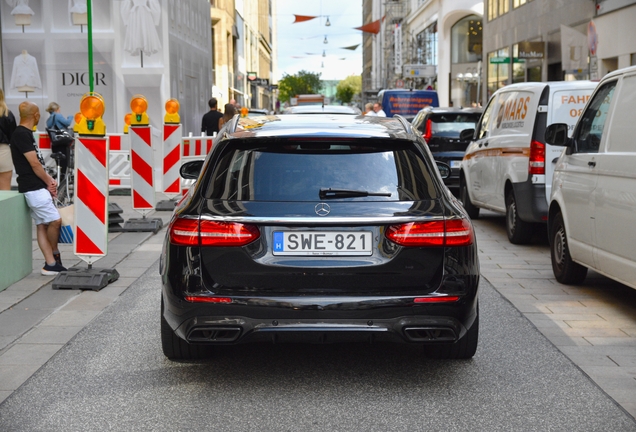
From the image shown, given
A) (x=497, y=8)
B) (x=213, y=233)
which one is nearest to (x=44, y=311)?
(x=213, y=233)

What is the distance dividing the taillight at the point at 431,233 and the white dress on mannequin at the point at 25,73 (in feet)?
60.9

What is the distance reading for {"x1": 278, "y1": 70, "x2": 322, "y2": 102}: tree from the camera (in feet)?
494

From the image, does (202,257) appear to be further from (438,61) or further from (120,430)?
(438,61)

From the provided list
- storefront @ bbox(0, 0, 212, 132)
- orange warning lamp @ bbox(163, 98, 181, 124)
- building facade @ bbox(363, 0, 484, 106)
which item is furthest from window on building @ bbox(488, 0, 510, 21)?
orange warning lamp @ bbox(163, 98, 181, 124)

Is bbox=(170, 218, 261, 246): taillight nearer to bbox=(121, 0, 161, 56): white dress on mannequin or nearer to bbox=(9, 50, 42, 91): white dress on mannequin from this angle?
bbox=(121, 0, 161, 56): white dress on mannequin

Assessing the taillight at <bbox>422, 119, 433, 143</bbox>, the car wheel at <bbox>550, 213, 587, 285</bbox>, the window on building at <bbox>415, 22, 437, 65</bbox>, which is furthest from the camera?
the window on building at <bbox>415, 22, 437, 65</bbox>

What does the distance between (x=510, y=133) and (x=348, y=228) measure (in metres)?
7.11

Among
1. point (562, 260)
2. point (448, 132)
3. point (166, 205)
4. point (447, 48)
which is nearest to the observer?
point (562, 260)

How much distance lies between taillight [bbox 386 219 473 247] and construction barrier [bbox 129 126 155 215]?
8.04 metres

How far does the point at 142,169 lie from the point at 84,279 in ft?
14.3

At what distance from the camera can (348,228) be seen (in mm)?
4723

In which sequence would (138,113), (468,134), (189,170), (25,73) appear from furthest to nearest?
(25,73), (468,134), (138,113), (189,170)

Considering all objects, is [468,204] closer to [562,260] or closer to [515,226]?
[515,226]

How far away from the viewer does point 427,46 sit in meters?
68.2
